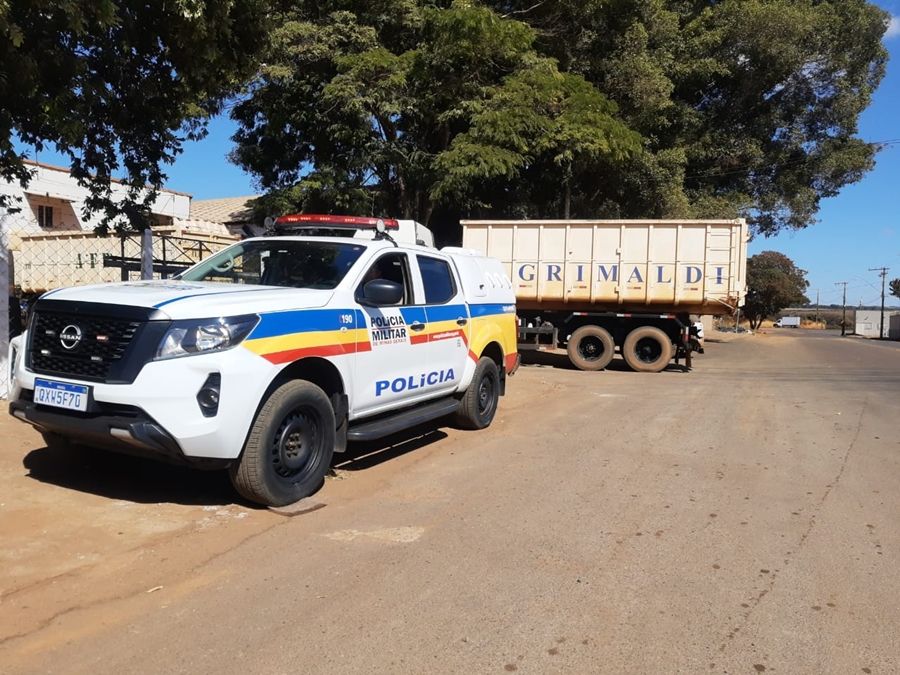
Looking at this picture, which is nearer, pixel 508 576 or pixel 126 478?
pixel 508 576

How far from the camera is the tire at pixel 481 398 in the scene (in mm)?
7832

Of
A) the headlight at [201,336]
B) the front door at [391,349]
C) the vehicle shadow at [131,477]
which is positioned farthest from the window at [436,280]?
the headlight at [201,336]

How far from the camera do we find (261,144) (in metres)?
20.1

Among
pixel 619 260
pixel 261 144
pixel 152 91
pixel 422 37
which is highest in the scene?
pixel 422 37

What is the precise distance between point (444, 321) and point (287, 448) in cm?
234

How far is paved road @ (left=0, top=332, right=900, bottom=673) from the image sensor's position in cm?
323

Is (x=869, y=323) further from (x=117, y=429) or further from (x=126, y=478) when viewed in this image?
(x=117, y=429)

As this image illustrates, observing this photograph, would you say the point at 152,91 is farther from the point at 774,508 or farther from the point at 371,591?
the point at 774,508

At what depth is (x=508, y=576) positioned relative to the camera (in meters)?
4.05

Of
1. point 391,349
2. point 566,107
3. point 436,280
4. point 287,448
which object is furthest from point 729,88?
point 287,448

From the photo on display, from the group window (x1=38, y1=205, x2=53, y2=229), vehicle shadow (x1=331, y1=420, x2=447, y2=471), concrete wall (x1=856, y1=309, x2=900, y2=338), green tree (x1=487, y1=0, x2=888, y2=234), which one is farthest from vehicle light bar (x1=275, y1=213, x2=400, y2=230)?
concrete wall (x1=856, y1=309, x2=900, y2=338)

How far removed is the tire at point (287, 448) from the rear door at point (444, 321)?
165cm

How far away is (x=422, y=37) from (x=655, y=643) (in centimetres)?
1645

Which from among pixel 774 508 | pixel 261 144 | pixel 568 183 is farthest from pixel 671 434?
pixel 261 144
